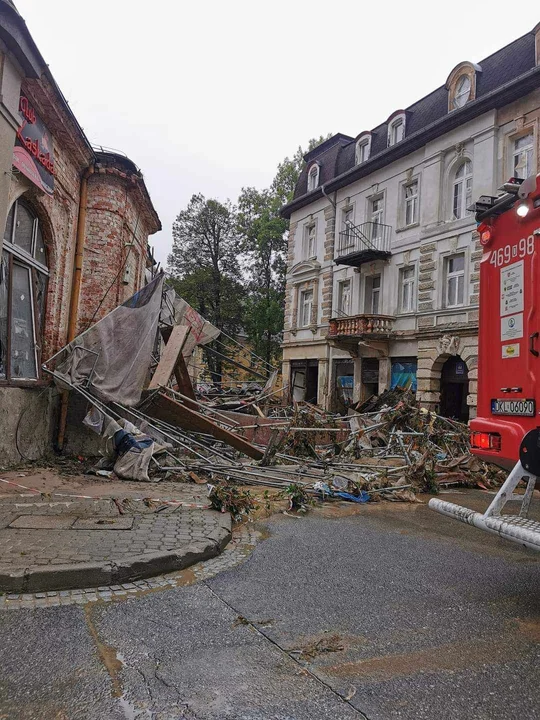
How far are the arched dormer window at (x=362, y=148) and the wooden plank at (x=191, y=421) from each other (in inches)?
708

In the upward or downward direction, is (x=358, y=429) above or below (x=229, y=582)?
above

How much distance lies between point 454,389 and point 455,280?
4098 millimetres

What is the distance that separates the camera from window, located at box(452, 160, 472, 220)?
62.0 ft

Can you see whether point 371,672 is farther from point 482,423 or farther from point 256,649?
point 482,423

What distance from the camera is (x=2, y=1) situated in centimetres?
589

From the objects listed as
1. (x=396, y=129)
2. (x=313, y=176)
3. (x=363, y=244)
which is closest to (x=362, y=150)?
(x=396, y=129)

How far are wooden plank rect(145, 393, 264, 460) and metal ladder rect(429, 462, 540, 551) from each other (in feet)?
20.1

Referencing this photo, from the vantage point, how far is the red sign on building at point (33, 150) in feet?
25.2

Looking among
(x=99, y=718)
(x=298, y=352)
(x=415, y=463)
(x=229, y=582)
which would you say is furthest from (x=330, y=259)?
(x=99, y=718)

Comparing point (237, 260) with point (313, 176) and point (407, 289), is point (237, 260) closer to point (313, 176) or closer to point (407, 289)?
point (313, 176)

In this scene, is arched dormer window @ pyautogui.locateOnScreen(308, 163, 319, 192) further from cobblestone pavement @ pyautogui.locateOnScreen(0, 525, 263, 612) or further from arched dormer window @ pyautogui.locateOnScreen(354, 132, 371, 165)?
cobblestone pavement @ pyautogui.locateOnScreen(0, 525, 263, 612)

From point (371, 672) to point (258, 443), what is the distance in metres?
9.36

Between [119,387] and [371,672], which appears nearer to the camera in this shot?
[371,672]

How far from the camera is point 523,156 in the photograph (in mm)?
17031
